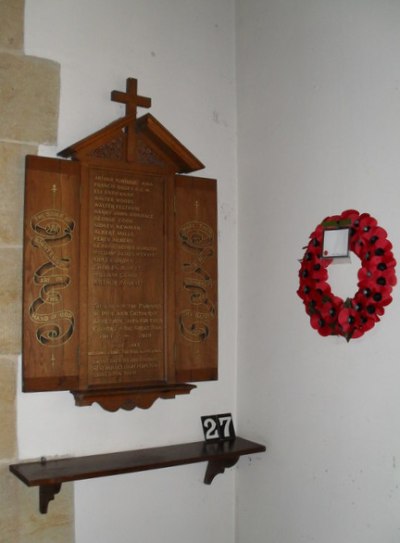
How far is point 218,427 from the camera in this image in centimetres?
272

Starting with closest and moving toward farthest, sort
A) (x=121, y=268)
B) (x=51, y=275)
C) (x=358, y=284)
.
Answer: (x=358, y=284) < (x=51, y=275) < (x=121, y=268)

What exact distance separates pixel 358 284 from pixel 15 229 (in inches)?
50.1

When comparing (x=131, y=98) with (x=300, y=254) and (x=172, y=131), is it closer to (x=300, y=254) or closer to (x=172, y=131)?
(x=172, y=131)

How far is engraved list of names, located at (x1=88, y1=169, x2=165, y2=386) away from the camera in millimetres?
2410

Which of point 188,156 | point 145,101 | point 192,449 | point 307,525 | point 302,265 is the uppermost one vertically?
point 145,101

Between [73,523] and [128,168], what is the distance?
4.62 ft

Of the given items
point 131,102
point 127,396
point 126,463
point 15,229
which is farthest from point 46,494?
point 131,102

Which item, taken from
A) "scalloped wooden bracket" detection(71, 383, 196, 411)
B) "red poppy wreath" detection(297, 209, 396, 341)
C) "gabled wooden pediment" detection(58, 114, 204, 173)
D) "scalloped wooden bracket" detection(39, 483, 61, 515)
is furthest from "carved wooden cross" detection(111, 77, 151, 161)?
"scalloped wooden bracket" detection(39, 483, 61, 515)

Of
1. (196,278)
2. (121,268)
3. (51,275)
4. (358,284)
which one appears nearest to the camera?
(358,284)

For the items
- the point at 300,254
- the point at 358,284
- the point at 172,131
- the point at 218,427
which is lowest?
the point at 218,427

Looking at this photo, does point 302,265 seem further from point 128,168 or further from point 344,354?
point 128,168

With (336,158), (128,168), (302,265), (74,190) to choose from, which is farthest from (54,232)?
(336,158)

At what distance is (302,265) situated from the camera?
2393 mm

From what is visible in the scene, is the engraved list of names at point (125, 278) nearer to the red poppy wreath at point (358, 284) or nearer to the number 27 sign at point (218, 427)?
the number 27 sign at point (218, 427)
